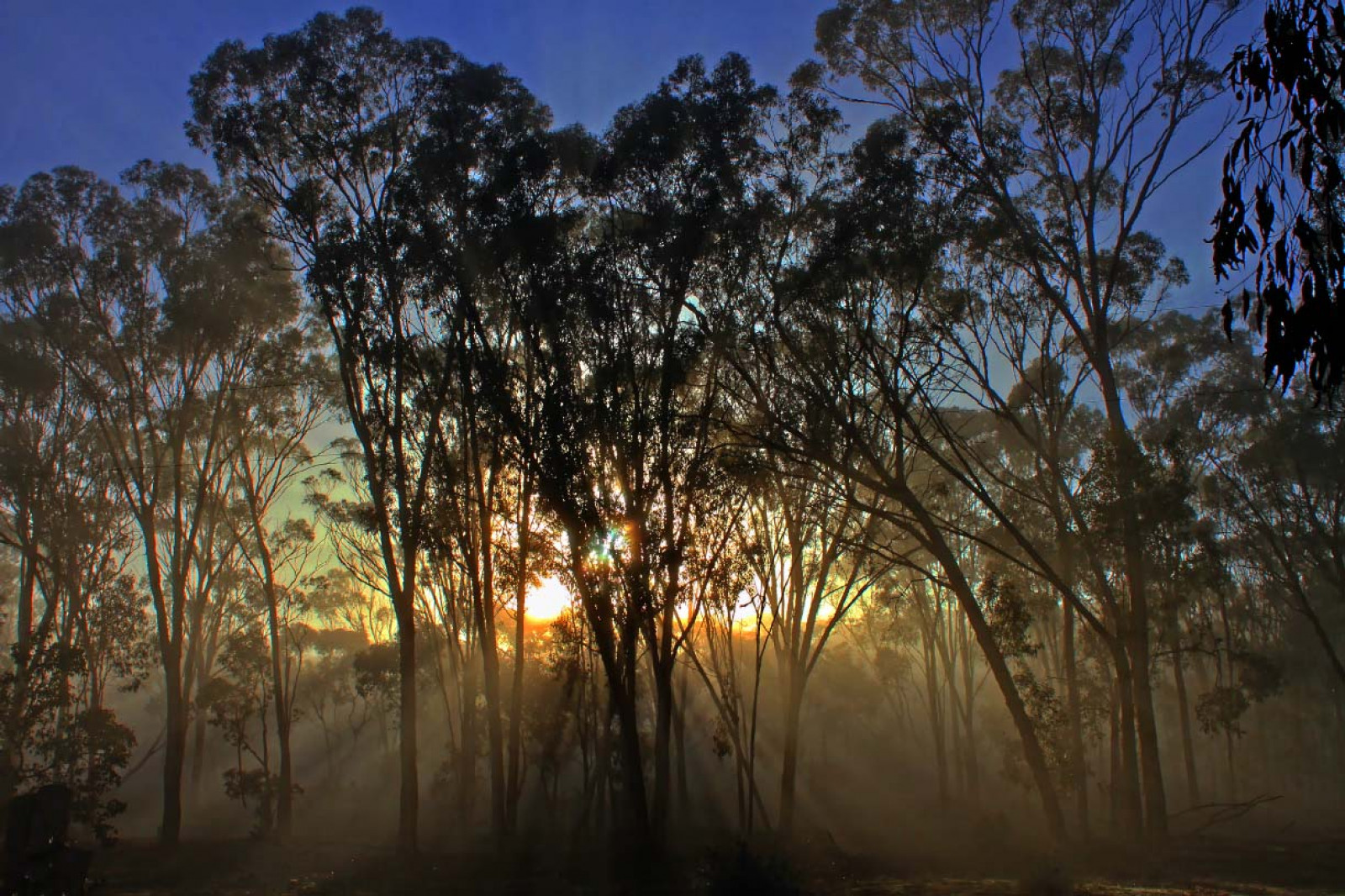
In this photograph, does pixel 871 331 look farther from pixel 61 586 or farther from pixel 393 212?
pixel 61 586

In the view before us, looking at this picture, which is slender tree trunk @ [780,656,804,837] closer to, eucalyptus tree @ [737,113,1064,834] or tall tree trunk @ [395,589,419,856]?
eucalyptus tree @ [737,113,1064,834]

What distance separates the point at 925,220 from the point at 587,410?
7247 millimetres

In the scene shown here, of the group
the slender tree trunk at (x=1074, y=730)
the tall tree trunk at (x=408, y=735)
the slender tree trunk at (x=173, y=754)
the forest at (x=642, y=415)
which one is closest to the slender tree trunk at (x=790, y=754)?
the forest at (x=642, y=415)

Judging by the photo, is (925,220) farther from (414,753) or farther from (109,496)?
(109,496)

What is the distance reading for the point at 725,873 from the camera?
1152 centimetres

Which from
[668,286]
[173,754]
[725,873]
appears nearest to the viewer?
[725,873]

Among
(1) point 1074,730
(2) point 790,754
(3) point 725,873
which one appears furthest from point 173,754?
(1) point 1074,730

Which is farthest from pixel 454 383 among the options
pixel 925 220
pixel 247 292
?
pixel 925 220

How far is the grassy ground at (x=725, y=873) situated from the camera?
12.6 metres

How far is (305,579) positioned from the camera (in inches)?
1254

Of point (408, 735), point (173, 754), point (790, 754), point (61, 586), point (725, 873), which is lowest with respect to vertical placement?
point (725, 873)

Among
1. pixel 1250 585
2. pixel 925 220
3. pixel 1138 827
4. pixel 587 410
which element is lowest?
pixel 1138 827

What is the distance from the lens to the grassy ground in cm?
1265

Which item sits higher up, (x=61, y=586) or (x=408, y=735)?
(x=61, y=586)
